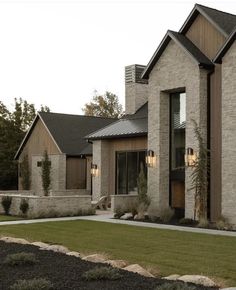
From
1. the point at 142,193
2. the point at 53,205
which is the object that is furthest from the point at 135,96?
the point at 53,205

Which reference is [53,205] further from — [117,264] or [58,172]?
[117,264]

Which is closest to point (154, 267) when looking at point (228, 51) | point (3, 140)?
point (228, 51)

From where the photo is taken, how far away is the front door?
22.3 meters

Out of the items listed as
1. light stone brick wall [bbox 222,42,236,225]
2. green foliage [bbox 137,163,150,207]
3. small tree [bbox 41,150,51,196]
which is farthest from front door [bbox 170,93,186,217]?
small tree [bbox 41,150,51,196]

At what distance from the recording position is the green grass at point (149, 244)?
1074cm

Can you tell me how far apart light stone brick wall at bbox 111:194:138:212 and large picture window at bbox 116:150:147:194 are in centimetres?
217

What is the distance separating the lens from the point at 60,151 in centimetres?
3381

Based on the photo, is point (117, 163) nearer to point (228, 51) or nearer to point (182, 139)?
point (182, 139)

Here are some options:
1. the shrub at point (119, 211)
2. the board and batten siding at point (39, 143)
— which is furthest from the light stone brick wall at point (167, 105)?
the board and batten siding at point (39, 143)

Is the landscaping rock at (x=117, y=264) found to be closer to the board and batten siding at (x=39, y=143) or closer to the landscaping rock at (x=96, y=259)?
the landscaping rock at (x=96, y=259)

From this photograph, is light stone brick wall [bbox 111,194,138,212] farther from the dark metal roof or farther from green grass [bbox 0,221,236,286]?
the dark metal roof

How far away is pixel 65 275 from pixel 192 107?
13.1 meters

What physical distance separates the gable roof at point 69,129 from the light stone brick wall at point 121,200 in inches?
334

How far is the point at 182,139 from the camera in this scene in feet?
73.7
